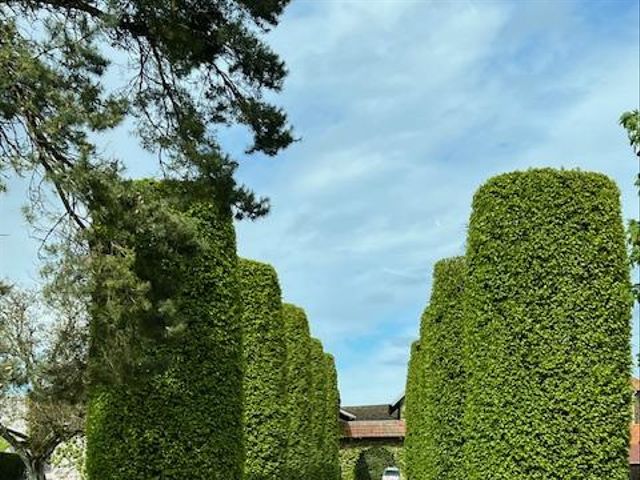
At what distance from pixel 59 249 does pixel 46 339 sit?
16432mm

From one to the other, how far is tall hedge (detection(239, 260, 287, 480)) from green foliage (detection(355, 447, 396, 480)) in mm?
23114

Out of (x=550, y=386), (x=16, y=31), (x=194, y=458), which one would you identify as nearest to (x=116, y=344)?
(x=194, y=458)

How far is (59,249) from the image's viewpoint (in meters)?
8.18

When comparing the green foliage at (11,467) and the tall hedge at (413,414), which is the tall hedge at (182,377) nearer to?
the tall hedge at (413,414)

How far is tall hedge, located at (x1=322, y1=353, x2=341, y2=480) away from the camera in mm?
25500

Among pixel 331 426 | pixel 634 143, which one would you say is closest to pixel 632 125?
pixel 634 143

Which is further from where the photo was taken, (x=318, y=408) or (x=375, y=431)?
(x=375, y=431)

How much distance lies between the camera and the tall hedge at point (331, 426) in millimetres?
25500

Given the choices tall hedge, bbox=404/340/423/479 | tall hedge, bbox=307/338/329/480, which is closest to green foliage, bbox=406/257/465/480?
tall hedge, bbox=404/340/423/479

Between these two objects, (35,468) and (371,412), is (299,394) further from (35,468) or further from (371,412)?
(371,412)

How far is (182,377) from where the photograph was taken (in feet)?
30.5

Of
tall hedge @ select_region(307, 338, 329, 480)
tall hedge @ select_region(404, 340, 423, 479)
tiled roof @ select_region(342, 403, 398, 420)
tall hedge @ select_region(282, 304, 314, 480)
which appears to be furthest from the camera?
tiled roof @ select_region(342, 403, 398, 420)

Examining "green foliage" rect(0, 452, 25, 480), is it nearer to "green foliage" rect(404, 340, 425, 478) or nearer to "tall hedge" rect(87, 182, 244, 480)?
"green foliage" rect(404, 340, 425, 478)

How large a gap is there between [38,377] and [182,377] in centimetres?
245
